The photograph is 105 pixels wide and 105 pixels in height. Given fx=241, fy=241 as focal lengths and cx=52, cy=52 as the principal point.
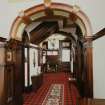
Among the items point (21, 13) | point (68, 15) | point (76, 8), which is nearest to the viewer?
point (76, 8)

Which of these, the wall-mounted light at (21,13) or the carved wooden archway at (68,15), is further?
the wall-mounted light at (21,13)

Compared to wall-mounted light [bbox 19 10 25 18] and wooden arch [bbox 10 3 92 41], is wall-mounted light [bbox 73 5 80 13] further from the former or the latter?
wall-mounted light [bbox 19 10 25 18]

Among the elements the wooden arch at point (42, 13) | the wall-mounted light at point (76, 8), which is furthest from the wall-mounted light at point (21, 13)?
the wall-mounted light at point (76, 8)

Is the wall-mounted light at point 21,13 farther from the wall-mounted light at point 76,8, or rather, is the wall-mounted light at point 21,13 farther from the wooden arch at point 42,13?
the wall-mounted light at point 76,8

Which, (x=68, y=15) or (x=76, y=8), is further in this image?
(x=68, y=15)

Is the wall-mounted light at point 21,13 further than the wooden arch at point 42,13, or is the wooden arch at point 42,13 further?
the wall-mounted light at point 21,13

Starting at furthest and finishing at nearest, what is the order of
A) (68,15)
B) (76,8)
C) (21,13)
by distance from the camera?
(68,15) < (21,13) < (76,8)

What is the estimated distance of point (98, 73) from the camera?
5.91 meters

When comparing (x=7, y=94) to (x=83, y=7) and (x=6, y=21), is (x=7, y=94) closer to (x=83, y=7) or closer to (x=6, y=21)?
(x=6, y=21)

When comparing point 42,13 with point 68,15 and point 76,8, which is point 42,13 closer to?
point 68,15

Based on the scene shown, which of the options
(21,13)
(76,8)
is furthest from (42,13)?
(76,8)

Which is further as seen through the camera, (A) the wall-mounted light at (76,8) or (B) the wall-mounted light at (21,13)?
(B) the wall-mounted light at (21,13)

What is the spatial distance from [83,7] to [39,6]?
3.67ft

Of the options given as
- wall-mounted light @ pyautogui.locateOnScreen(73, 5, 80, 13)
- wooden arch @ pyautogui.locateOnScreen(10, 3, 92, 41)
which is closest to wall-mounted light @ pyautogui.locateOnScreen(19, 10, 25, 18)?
wooden arch @ pyautogui.locateOnScreen(10, 3, 92, 41)
